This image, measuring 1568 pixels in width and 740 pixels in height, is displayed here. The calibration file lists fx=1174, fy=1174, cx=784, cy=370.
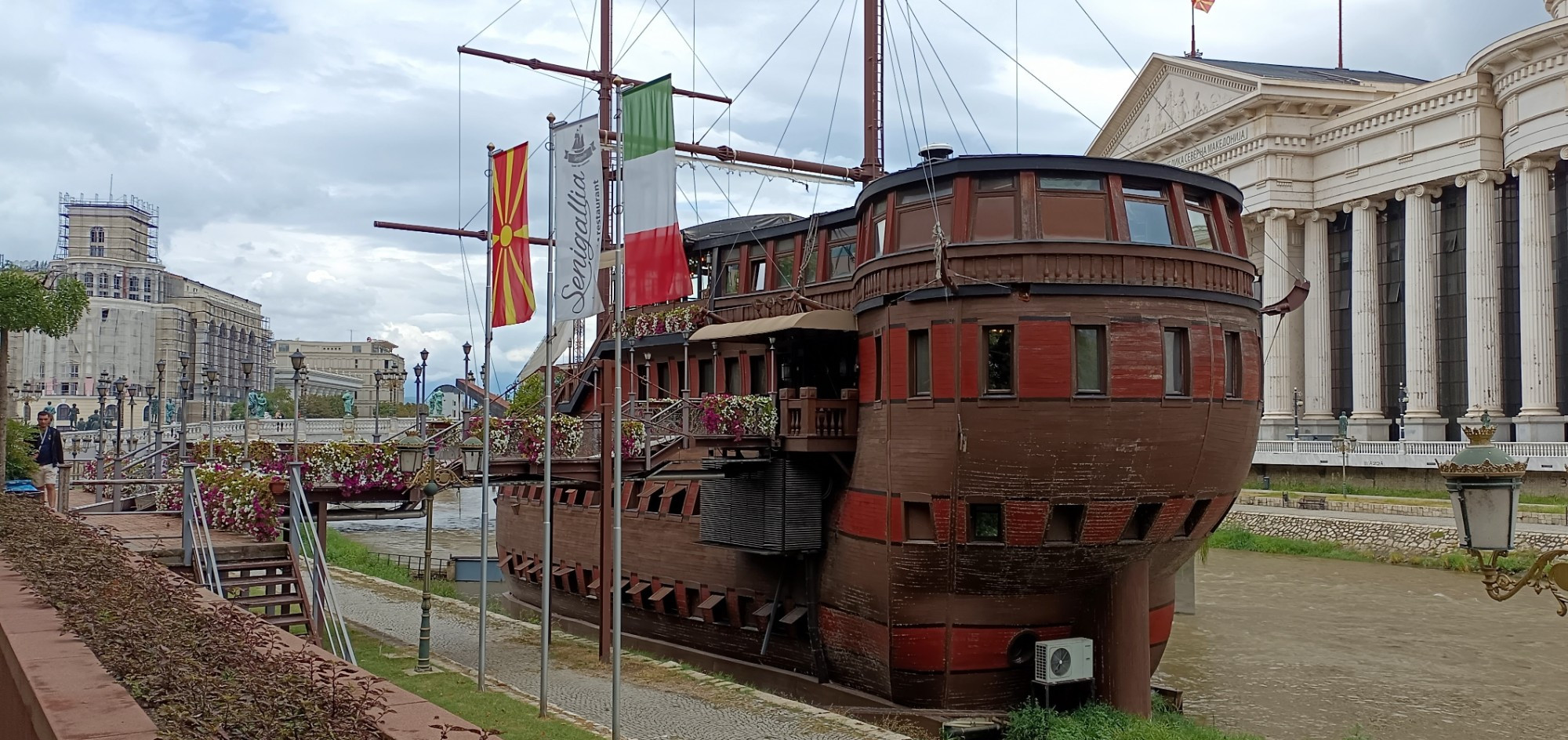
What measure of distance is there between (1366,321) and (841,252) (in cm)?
5120

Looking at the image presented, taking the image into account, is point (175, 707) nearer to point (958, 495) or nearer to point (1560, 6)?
point (958, 495)

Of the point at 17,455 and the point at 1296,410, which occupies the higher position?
the point at 1296,410

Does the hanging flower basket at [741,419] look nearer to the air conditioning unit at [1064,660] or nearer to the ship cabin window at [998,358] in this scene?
the ship cabin window at [998,358]

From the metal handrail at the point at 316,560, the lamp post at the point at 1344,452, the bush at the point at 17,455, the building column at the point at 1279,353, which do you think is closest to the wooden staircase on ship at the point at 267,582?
the metal handrail at the point at 316,560

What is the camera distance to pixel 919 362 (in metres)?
20.5

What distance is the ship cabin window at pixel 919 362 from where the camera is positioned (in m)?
20.4

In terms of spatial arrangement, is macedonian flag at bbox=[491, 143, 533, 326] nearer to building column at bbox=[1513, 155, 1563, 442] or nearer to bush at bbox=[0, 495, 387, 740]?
bush at bbox=[0, 495, 387, 740]

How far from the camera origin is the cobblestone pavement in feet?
56.5

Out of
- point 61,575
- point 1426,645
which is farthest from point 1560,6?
point 61,575

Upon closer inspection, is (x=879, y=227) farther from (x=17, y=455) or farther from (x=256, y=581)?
(x=17, y=455)

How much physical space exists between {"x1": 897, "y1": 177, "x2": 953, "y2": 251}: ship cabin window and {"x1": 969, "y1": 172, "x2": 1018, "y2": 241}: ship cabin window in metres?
0.45

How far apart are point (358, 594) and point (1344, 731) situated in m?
25.6

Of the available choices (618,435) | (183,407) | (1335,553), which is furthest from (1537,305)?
(183,407)


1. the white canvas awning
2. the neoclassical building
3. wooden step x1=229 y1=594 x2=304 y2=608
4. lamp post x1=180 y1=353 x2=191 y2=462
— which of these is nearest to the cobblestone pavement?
wooden step x1=229 y1=594 x2=304 y2=608
